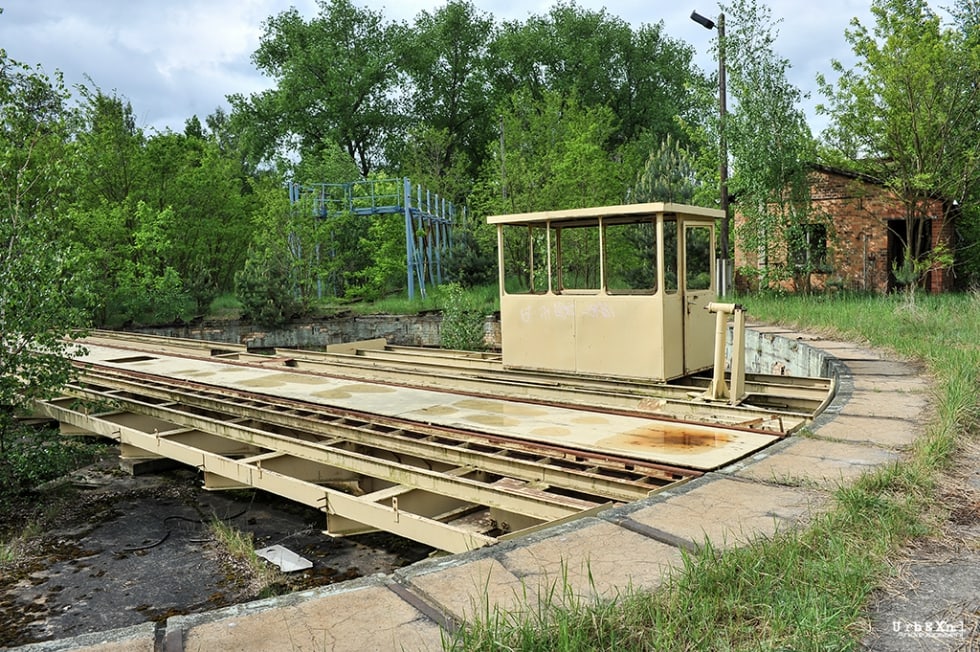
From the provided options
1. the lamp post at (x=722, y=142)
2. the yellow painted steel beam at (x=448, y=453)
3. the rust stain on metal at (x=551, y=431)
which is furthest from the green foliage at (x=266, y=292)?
the rust stain on metal at (x=551, y=431)

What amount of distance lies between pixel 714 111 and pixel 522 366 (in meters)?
16.1

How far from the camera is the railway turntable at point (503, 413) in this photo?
4895mm

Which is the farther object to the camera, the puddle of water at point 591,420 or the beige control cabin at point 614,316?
the beige control cabin at point 614,316

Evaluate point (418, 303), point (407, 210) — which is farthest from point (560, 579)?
point (407, 210)

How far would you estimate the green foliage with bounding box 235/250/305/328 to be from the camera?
21594 mm

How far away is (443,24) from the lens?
151 ft

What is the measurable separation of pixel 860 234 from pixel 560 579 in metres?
21.1

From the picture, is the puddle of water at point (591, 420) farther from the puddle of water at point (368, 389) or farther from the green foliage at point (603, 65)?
the green foliage at point (603, 65)

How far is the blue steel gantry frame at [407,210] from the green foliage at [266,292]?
3.14 m

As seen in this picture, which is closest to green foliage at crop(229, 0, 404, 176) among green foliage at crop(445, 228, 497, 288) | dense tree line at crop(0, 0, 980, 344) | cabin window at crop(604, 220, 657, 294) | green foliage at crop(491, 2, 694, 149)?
dense tree line at crop(0, 0, 980, 344)

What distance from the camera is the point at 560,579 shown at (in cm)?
279

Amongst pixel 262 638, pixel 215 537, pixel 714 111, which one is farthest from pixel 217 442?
pixel 714 111

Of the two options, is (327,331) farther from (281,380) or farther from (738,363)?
(738,363)

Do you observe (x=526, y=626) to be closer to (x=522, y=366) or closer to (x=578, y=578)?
(x=578, y=578)
